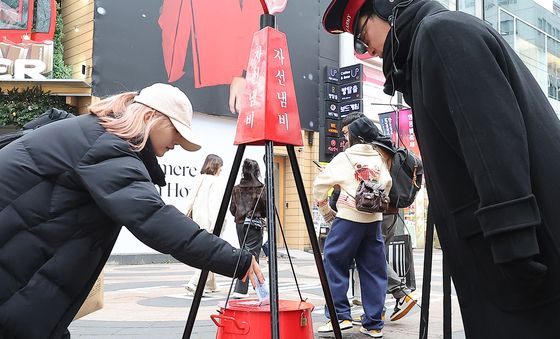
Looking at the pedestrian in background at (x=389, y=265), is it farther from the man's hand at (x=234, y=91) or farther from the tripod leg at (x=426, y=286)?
the man's hand at (x=234, y=91)

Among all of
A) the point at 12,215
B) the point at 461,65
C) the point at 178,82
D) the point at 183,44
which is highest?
the point at 183,44

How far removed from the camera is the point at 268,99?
321 centimetres

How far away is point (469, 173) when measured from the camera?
4.83ft

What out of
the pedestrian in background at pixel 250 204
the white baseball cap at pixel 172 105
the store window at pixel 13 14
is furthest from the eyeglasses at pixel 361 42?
the store window at pixel 13 14

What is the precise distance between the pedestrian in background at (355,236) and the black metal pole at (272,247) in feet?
5.96

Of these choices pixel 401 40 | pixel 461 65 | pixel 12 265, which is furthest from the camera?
pixel 12 265

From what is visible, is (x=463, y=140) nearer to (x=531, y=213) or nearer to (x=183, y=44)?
(x=531, y=213)

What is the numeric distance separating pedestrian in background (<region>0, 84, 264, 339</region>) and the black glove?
1.05m

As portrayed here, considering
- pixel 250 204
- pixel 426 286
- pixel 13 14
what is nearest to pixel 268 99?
pixel 426 286

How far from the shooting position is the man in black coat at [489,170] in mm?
1367

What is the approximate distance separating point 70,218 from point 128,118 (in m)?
0.44

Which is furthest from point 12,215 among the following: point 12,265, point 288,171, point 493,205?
point 288,171

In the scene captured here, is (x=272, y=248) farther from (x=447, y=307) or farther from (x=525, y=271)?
(x=525, y=271)

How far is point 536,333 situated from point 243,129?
2098 millimetres
